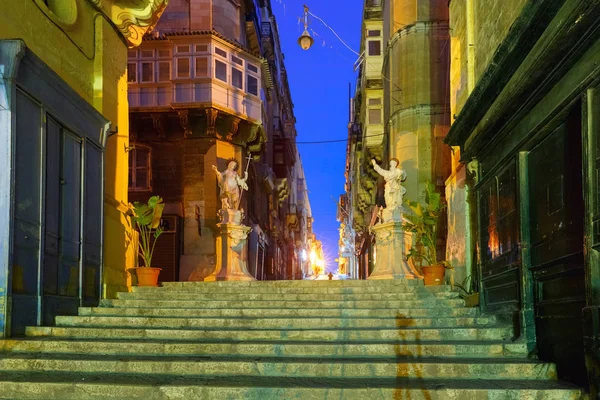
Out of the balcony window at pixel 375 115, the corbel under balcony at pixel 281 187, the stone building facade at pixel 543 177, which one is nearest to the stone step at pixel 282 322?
the stone building facade at pixel 543 177

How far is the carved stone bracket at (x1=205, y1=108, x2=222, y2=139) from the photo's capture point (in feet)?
69.6

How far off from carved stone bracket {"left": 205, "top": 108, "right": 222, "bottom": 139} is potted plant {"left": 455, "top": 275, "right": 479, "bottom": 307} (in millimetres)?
13374

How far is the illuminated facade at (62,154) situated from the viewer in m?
7.02

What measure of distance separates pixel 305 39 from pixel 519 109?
11712mm

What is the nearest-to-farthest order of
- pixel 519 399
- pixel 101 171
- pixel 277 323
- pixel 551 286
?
pixel 519 399 → pixel 551 286 → pixel 277 323 → pixel 101 171

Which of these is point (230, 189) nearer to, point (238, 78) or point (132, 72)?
point (238, 78)

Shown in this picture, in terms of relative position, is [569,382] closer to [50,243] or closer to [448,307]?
[448,307]

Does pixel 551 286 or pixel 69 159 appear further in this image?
pixel 69 159

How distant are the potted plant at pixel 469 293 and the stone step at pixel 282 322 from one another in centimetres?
105

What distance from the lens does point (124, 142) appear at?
38.4 ft

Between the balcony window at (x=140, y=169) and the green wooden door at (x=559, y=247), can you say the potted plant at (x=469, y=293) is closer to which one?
the green wooden door at (x=559, y=247)

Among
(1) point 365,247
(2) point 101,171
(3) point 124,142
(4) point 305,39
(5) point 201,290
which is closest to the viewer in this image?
(2) point 101,171

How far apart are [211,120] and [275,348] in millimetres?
15798

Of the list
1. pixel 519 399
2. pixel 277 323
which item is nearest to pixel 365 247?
pixel 277 323
